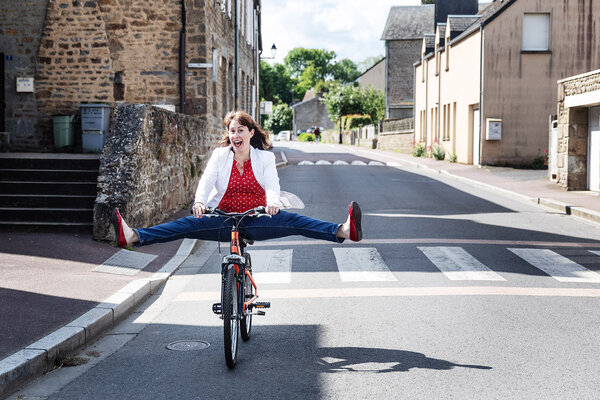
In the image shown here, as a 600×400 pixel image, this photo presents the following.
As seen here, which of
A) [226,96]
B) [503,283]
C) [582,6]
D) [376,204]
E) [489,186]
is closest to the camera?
[503,283]

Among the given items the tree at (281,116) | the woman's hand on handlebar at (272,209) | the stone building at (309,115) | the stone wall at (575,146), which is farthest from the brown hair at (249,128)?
the tree at (281,116)

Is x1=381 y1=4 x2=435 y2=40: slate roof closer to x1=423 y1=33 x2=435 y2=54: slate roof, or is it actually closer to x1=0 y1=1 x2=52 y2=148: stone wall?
x1=423 y1=33 x2=435 y2=54: slate roof

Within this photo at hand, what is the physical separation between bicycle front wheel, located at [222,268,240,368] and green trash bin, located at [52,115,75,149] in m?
13.8

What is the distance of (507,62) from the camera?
97.7ft

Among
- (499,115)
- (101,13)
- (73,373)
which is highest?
(101,13)

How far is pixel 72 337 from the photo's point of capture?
18.5 feet

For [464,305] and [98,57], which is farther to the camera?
[98,57]

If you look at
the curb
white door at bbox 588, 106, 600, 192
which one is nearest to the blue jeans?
the curb

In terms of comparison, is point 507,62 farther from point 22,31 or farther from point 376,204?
point 22,31

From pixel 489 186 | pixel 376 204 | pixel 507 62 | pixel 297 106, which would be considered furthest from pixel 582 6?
pixel 297 106

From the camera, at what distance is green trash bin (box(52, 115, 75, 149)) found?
17.8m

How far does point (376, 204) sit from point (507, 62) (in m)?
15.7

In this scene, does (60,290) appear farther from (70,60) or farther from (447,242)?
(70,60)

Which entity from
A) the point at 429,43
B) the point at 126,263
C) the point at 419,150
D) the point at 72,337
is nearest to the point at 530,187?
the point at 126,263
